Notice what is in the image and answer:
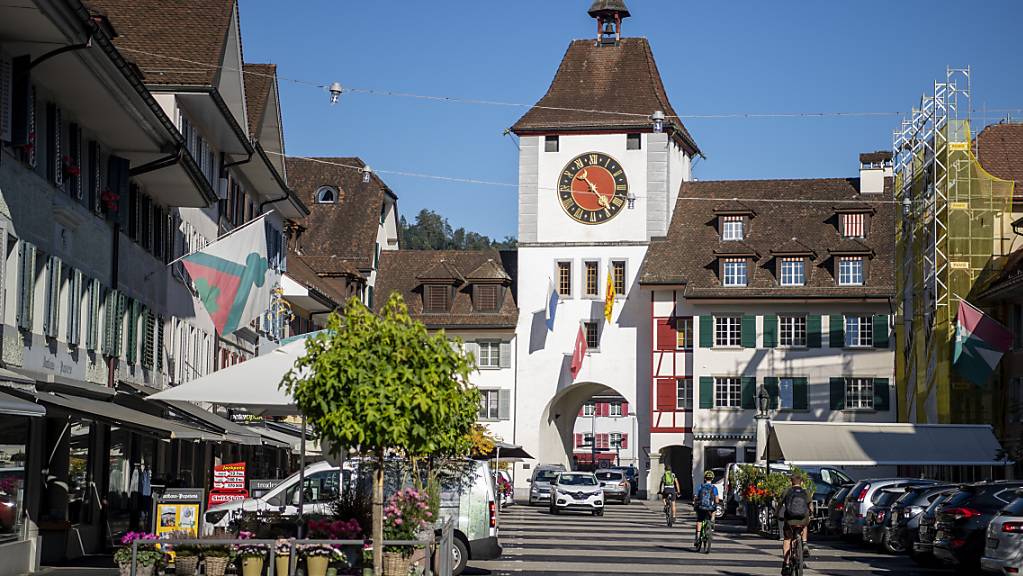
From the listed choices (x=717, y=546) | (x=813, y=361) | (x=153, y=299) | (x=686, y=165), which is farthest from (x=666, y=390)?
(x=153, y=299)

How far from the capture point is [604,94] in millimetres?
75250

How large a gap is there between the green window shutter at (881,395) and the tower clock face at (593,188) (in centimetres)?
1446

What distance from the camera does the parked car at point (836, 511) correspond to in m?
37.2

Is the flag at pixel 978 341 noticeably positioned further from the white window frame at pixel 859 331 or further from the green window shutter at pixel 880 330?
the white window frame at pixel 859 331

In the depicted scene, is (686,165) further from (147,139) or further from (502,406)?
(147,139)

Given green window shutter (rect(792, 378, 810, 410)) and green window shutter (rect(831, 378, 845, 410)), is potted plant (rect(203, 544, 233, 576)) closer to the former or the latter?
green window shutter (rect(792, 378, 810, 410))

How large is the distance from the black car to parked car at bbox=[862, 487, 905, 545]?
6.09 metres

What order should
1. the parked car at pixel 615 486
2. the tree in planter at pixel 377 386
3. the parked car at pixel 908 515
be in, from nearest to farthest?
the tree in planter at pixel 377 386
the parked car at pixel 908 515
the parked car at pixel 615 486

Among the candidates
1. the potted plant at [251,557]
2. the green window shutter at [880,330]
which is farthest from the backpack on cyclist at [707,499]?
the green window shutter at [880,330]

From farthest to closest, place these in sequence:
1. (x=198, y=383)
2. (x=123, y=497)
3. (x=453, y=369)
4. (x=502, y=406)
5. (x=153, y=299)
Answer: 1. (x=502, y=406)
2. (x=153, y=299)
3. (x=123, y=497)
4. (x=198, y=383)
5. (x=453, y=369)

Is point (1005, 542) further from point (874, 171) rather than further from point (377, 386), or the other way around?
point (874, 171)

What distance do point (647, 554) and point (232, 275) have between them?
1039cm

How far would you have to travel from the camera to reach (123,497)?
3002 cm

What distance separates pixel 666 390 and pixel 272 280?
44.6 meters
